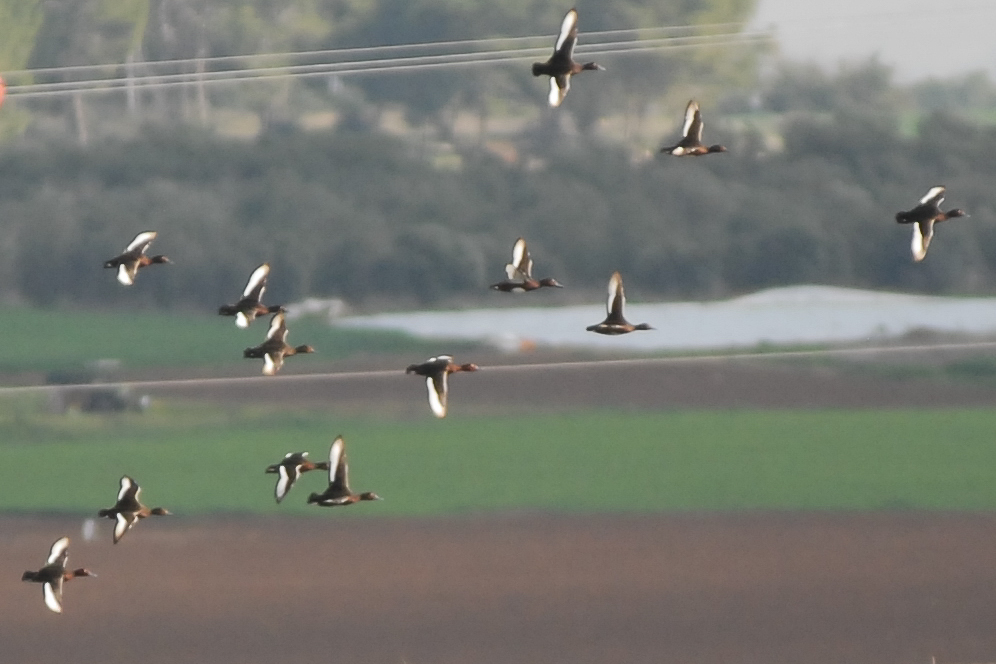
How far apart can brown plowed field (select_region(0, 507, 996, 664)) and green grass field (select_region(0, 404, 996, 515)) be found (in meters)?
0.16

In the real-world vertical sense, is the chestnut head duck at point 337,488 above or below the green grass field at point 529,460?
below

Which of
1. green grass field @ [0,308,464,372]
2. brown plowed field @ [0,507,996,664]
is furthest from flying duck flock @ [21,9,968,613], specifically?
brown plowed field @ [0,507,996,664]

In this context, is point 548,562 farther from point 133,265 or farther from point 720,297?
point 133,265

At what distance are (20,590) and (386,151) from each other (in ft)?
12.7

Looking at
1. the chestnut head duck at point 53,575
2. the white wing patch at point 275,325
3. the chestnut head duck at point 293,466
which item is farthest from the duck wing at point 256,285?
the chestnut head duck at point 53,575

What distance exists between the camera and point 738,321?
533 inches

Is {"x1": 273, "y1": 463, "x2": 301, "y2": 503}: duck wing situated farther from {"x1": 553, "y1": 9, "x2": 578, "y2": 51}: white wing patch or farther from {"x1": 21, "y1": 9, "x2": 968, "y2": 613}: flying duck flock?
{"x1": 553, "y1": 9, "x2": 578, "y2": 51}: white wing patch

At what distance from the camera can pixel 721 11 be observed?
13133 millimetres

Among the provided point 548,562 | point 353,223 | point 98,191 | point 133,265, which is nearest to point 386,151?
point 353,223

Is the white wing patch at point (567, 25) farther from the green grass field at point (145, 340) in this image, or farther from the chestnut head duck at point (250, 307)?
the green grass field at point (145, 340)

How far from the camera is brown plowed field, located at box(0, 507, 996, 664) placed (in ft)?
43.5

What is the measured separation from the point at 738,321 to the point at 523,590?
2.40 meters

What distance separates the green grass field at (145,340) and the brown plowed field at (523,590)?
1.18m

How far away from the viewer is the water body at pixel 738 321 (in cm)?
1316
